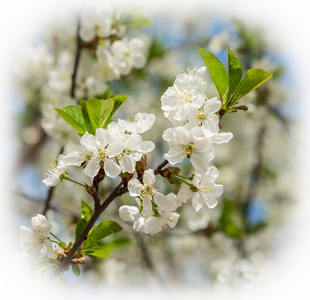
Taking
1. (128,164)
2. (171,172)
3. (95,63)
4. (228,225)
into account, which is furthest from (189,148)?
(228,225)

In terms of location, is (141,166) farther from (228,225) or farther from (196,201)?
(228,225)

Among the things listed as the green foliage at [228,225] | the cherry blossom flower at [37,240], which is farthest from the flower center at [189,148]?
the green foliage at [228,225]

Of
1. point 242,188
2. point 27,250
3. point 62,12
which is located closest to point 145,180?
point 27,250

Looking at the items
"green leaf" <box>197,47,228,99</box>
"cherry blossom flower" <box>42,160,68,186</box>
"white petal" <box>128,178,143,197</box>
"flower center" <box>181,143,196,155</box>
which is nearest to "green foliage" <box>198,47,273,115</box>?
"green leaf" <box>197,47,228,99</box>

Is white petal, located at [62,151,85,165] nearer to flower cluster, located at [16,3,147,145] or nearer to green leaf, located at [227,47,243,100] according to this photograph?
green leaf, located at [227,47,243,100]

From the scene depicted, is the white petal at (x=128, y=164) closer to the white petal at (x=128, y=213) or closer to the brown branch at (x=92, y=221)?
the brown branch at (x=92, y=221)

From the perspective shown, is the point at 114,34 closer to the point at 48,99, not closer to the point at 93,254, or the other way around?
the point at 48,99
